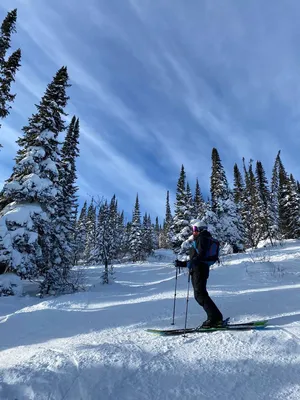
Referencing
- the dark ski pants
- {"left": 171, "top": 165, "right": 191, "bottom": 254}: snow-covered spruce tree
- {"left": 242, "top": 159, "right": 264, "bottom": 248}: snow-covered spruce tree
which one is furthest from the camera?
{"left": 242, "top": 159, "right": 264, "bottom": 248}: snow-covered spruce tree

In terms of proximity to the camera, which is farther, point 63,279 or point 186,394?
point 63,279

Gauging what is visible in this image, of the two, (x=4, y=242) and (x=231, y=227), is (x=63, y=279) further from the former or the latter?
(x=231, y=227)

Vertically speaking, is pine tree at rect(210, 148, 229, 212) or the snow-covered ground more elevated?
pine tree at rect(210, 148, 229, 212)

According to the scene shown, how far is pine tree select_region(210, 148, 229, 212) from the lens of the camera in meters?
35.8

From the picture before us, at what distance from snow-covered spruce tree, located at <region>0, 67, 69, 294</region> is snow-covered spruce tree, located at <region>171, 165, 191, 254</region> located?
52.3 ft

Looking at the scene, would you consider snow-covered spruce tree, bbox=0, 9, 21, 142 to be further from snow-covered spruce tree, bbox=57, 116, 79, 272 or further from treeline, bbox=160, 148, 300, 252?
treeline, bbox=160, 148, 300, 252

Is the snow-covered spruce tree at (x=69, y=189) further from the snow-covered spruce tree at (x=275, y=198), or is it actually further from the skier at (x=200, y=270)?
the snow-covered spruce tree at (x=275, y=198)

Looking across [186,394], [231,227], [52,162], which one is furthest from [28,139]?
[231,227]

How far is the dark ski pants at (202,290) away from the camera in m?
5.42

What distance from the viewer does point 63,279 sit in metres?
16.7

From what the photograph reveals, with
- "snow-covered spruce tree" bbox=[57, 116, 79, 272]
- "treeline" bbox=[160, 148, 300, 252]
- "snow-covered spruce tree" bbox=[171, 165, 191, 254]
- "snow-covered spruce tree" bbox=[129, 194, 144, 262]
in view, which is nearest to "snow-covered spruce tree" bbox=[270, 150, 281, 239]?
"treeline" bbox=[160, 148, 300, 252]

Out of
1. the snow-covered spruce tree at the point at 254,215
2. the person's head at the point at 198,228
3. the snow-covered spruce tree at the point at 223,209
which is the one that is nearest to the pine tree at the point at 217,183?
the snow-covered spruce tree at the point at 223,209

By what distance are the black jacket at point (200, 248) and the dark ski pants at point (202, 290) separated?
15 cm

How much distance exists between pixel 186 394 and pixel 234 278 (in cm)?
876
